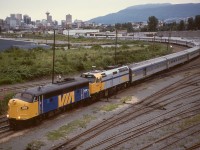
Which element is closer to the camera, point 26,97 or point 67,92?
point 26,97

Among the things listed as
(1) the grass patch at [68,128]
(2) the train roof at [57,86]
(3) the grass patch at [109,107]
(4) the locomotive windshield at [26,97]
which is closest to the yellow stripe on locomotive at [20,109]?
(4) the locomotive windshield at [26,97]

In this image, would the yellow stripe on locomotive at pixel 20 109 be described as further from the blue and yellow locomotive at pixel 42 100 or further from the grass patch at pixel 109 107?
the grass patch at pixel 109 107

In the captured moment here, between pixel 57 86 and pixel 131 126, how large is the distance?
23.1 ft

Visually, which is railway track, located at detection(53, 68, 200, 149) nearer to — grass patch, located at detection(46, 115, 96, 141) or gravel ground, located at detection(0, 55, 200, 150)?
gravel ground, located at detection(0, 55, 200, 150)

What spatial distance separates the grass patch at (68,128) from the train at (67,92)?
2.13 meters

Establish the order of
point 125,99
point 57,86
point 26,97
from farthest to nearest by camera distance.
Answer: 1. point 125,99
2. point 57,86
3. point 26,97

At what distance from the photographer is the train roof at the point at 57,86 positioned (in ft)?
78.8

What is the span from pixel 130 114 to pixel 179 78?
2040 cm

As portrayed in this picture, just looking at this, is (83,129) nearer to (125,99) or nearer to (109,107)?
(109,107)

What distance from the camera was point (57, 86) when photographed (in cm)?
2634

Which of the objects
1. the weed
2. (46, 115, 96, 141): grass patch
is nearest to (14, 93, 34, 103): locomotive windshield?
(46, 115, 96, 141): grass patch

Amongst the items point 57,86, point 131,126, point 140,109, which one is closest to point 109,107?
point 140,109

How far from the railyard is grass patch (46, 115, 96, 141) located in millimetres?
181

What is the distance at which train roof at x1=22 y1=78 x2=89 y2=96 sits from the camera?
78.8ft
